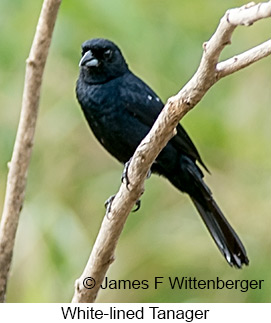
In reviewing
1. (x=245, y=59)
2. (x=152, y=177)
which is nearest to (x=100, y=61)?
(x=152, y=177)

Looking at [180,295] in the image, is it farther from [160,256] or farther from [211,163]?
[211,163]

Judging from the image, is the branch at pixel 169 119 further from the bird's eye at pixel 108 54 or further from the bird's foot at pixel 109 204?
the bird's eye at pixel 108 54

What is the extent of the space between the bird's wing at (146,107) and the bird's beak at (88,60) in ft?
0.54

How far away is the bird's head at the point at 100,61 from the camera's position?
12.3 ft

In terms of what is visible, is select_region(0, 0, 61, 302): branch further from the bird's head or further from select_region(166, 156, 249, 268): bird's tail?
select_region(166, 156, 249, 268): bird's tail

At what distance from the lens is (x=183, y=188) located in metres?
3.84

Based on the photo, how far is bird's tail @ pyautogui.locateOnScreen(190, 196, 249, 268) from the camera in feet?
12.2

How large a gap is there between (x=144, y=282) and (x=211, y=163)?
2.15 feet

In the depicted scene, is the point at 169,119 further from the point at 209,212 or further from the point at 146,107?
the point at 209,212

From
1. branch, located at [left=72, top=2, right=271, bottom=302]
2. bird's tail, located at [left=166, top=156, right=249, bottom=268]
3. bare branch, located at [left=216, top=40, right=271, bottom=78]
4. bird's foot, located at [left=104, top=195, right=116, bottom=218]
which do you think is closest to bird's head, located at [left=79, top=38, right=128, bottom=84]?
bird's tail, located at [left=166, top=156, right=249, bottom=268]

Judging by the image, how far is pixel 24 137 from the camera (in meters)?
3.05

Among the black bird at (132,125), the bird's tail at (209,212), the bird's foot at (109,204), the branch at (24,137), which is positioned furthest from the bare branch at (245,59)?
the bird's tail at (209,212)

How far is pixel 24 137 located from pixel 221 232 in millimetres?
1150

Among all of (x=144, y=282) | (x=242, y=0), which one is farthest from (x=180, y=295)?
(x=242, y=0)
